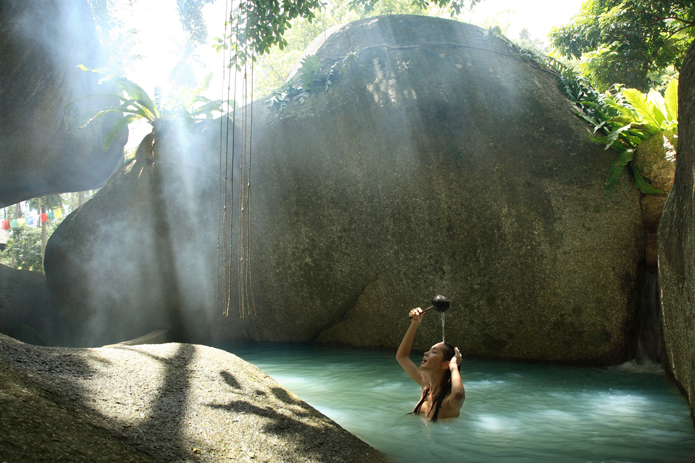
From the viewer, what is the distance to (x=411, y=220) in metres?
6.71

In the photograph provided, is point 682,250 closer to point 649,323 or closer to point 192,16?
point 649,323

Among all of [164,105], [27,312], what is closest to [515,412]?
[164,105]

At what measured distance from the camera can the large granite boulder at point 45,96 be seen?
9.61 meters

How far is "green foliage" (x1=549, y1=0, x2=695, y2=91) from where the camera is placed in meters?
11.2

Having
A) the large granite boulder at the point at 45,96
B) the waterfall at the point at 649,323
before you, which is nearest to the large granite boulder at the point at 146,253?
the large granite boulder at the point at 45,96

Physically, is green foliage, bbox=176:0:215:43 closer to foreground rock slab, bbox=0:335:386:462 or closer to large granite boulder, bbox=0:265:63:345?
large granite boulder, bbox=0:265:63:345

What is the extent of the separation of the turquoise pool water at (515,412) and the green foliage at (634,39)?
934cm

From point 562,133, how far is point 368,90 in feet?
10.2

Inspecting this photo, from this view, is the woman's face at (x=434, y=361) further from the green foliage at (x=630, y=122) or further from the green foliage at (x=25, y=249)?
the green foliage at (x=25, y=249)

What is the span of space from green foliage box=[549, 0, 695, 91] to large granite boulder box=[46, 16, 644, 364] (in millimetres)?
5925

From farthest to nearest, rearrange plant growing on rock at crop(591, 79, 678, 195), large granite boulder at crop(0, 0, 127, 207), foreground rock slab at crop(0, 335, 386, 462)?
large granite boulder at crop(0, 0, 127, 207) < plant growing on rock at crop(591, 79, 678, 195) < foreground rock slab at crop(0, 335, 386, 462)

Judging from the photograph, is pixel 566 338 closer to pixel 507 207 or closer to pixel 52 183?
pixel 507 207

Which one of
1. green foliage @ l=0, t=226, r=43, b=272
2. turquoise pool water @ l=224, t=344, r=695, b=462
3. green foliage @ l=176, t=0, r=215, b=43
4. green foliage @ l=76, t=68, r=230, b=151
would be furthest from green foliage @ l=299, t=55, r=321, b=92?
green foliage @ l=0, t=226, r=43, b=272

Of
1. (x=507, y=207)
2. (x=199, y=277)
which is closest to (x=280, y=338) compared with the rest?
(x=199, y=277)
